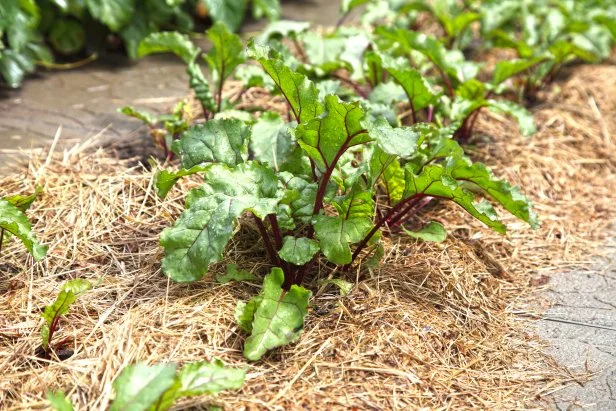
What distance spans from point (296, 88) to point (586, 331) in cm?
117

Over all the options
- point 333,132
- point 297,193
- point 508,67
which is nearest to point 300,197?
point 297,193

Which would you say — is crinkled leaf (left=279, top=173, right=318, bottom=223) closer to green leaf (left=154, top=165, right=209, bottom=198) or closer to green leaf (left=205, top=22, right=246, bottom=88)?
green leaf (left=154, top=165, right=209, bottom=198)

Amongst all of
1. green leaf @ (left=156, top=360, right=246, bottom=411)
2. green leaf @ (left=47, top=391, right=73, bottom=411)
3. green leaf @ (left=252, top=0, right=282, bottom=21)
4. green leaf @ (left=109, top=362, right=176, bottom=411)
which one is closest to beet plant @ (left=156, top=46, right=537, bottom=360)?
green leaf @ (left=156, top=360, right=246, bottom=411)

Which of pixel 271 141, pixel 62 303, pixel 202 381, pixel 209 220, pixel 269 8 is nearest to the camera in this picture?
pixel 202 381

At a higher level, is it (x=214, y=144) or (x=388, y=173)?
(x=214, y=144)

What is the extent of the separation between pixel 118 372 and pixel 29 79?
6.89 ft

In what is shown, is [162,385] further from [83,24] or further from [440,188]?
[83,24]

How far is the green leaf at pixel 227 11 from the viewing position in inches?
136

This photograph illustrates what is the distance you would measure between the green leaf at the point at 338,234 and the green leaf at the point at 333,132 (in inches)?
6.6

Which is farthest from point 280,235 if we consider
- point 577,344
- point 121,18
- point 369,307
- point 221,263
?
point 121,18

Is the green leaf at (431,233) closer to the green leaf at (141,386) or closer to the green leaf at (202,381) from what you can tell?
the green leaf at (202,381)

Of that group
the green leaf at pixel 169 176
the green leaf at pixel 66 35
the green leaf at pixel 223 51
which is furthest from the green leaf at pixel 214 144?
the green leaf at pixel 66 35

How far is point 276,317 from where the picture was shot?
1.81m

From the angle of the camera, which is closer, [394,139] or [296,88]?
[394,139]
